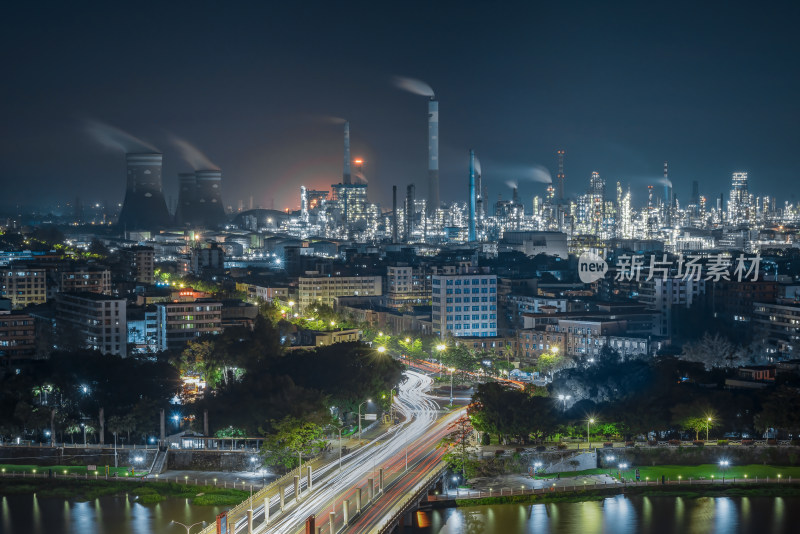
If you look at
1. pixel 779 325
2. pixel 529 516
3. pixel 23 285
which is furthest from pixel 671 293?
pixel 23 285

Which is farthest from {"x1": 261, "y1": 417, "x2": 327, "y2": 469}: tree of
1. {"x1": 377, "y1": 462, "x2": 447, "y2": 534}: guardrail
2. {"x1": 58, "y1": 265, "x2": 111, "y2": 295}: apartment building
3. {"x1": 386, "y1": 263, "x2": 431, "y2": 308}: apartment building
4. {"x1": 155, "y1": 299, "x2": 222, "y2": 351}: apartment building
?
{"x1": 386, "y1": 263, "x2": 431, "y2": 308}: apartment building

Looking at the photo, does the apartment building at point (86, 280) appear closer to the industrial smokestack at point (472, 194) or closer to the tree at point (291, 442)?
the tree at point (291, 442)

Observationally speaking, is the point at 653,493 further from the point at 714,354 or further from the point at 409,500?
the point at 714,354

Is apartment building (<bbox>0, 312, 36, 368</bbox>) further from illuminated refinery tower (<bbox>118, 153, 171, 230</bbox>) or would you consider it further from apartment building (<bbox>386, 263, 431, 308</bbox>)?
illuminated refinery tower (<bbox>118, 153, 171, 230</bbox>)

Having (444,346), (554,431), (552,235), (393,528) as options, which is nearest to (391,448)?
(554,431)

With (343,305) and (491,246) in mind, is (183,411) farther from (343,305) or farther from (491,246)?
(491,246)

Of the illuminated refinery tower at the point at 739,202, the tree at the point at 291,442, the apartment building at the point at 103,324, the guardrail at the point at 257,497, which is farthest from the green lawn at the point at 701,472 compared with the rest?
the illuminated refinery tower at the point at 739,202
